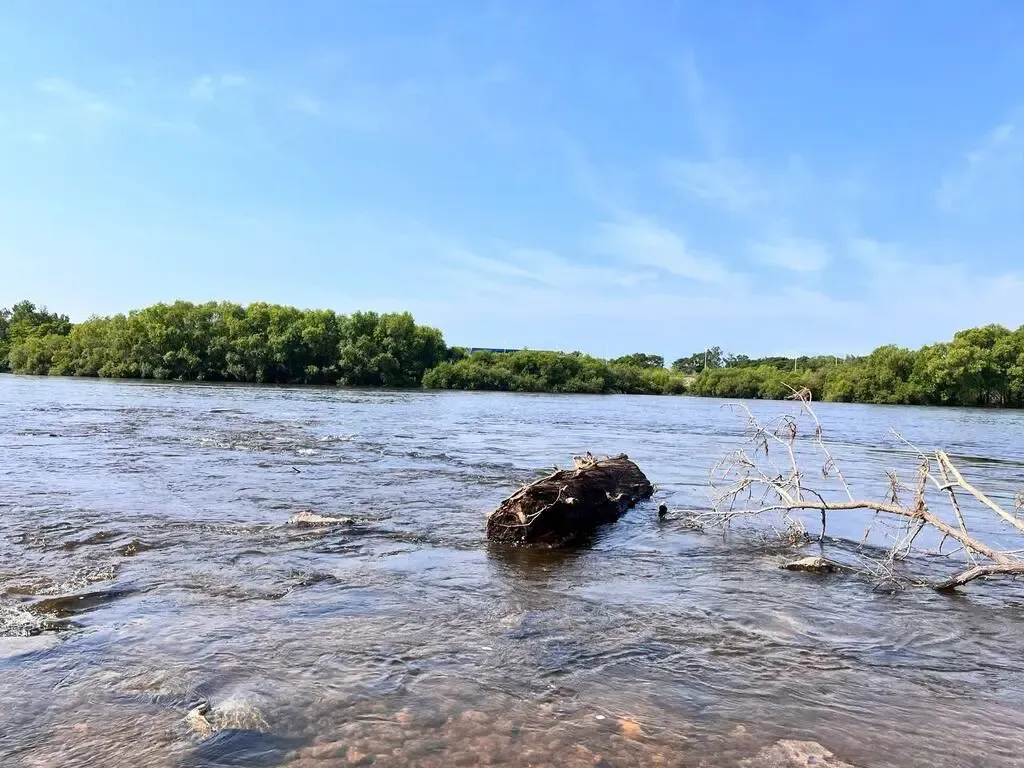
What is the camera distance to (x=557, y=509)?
10.4 meters

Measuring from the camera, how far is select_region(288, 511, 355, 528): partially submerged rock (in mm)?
10266

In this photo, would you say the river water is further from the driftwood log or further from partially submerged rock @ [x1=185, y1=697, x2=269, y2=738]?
the driftwood log

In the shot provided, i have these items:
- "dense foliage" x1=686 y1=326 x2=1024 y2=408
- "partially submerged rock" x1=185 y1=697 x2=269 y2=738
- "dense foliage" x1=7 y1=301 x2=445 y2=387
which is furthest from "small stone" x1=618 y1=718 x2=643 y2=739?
"dense foliage" x1=7 y1=301 x2=445 y2=387

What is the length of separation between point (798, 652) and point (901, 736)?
1.45 meters

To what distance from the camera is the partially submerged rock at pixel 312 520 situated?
10266 mm


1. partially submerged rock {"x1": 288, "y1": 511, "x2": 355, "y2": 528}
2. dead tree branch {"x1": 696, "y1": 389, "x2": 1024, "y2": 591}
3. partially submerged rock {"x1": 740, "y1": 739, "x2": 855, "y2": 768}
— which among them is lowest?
partially submerged rock {"x1": 740, "y1": 739, "x2": 855, "y2": 768}

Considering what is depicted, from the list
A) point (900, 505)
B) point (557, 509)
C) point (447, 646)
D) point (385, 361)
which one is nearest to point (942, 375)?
point (385, 361)

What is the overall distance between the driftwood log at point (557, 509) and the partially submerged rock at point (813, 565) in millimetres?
3024

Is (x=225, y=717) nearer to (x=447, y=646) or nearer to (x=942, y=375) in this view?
(x=447, y=646)

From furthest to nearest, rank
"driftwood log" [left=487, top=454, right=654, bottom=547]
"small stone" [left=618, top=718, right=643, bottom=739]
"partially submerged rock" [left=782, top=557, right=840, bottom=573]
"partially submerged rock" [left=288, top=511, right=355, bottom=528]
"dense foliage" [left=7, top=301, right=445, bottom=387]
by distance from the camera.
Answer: "dense foliage" [left=7, top=301, right=445, bottom=387], "partially submerged rock" [left=288, top=511, right=355, bottom=528], "driftwood log" [left=487, top=454, right=654, bottom=547], "partially submerged rock" [left=782, top=557, right=840, bottom=573], "small stone" [left=618, top=718, right=643, bottom=739]

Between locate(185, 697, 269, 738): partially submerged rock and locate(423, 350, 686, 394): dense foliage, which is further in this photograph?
locate(423, 350, 686, 394): dense foliage

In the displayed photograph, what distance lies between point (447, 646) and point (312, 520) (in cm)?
513

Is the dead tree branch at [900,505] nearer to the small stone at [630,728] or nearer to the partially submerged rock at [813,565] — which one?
the partially submerged rock at [813,565]

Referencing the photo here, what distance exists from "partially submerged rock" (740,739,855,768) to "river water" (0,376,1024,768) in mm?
88
